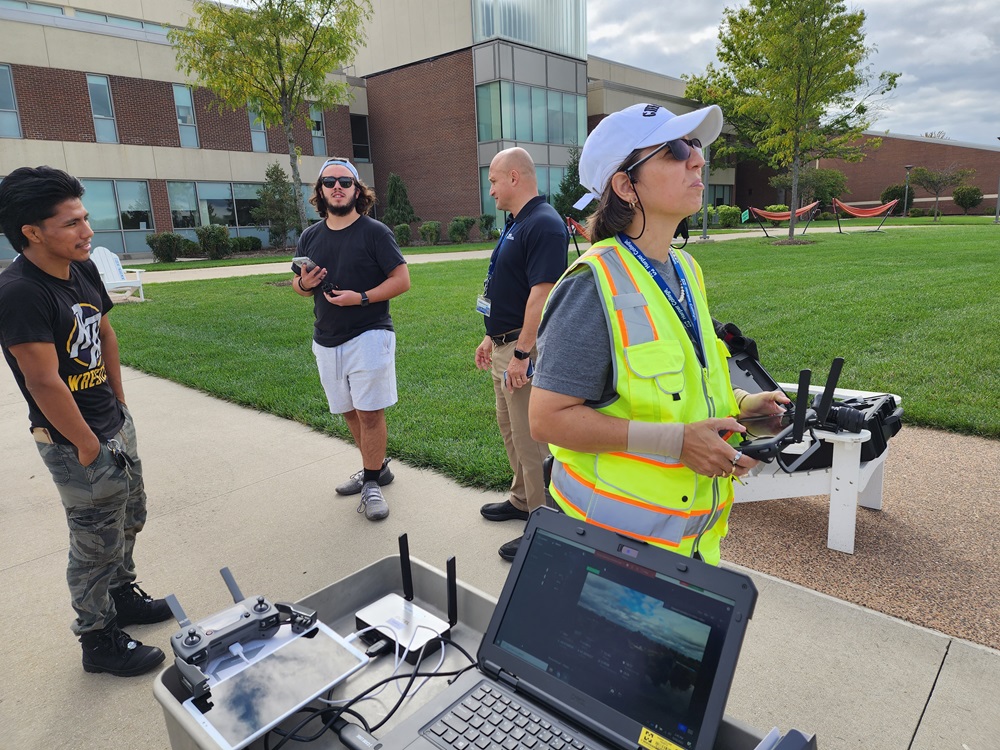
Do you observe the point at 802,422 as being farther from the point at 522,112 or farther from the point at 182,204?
the point at 522,112

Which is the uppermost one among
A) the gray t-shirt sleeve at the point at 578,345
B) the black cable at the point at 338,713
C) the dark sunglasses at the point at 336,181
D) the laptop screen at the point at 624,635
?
the dark sunglasses at the point at 336,181

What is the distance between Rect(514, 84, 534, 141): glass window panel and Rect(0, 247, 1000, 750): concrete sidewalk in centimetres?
2607

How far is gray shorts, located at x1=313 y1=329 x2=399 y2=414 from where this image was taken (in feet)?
12.7

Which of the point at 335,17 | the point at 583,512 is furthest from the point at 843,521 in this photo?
the point at 335,17

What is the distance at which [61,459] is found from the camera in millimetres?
2488

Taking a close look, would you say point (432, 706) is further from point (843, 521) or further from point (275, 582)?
point (843, 521)

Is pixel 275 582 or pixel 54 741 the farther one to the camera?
pixel 275 582

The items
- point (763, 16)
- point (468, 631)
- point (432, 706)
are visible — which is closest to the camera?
point (432, 706)

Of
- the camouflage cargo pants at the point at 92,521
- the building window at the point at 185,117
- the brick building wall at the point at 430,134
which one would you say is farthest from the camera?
the brick building wall at the point at 430,134

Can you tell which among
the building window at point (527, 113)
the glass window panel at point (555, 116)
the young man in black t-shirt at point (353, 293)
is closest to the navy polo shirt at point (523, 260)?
the young man in black t-shirt at point (353, 293)

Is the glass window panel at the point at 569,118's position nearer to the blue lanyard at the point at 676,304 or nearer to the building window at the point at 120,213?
the building window at the point at 120,213

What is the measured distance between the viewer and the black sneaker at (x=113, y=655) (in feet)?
8.72

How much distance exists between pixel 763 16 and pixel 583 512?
78.6ft

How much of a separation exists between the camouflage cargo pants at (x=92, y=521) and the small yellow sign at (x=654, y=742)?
7.47ft
